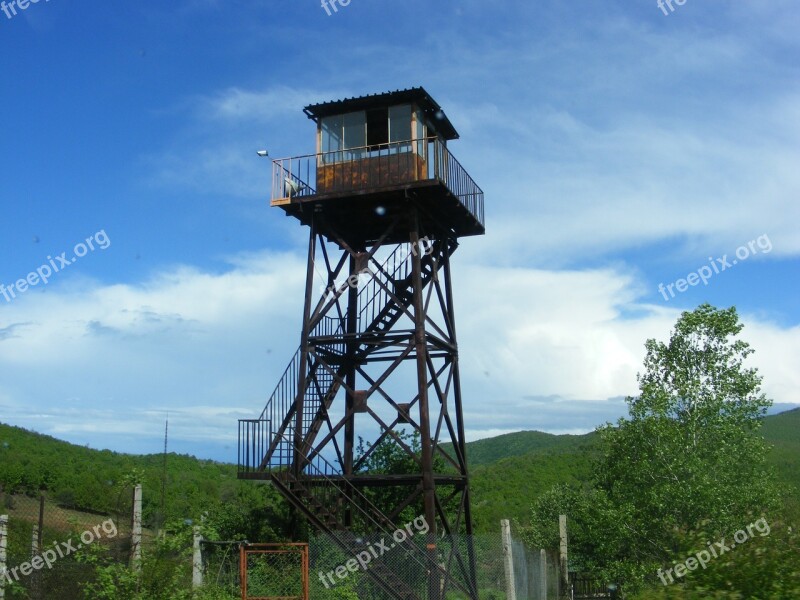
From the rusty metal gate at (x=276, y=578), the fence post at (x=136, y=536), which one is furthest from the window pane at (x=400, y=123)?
the fence post at (x=136, y=536)

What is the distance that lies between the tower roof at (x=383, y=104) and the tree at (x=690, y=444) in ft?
36.4

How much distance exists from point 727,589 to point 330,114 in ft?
55.9

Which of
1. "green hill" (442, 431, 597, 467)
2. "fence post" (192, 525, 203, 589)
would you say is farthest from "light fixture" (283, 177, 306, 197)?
"green hill" (442, 431, 597, 467)

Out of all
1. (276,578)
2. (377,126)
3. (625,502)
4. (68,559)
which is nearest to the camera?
(68,559)

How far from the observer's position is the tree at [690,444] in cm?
2430

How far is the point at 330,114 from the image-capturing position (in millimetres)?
23156

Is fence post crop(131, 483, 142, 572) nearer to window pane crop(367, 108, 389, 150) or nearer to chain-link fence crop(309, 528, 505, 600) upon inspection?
chain-link fence crop(309, 528, 505, 600)

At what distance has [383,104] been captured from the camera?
2278 cm

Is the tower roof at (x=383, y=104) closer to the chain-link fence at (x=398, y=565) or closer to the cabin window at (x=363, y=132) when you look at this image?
the cabin window at (x=363, y=132)

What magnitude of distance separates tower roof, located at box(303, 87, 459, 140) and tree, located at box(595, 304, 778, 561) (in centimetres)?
1108

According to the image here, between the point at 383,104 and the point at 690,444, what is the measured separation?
44.9 ft

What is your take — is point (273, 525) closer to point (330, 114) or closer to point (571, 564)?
point (330, 114)

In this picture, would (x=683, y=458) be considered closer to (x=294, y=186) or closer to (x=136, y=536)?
(x=294, y=186)

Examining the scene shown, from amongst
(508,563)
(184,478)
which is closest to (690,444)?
(508,563)
